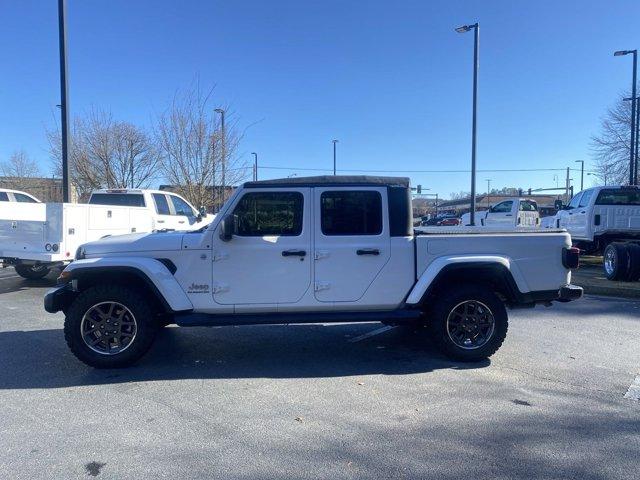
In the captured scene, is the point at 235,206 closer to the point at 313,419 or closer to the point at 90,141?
the point at 313,419

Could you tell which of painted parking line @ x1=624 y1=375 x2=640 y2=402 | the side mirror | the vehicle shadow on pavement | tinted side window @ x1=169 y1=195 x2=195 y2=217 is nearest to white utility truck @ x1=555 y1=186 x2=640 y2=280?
painted parking line @ x1=624 y1=375 x2=640 y2=402

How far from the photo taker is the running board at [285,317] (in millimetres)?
5188

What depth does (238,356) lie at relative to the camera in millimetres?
5762

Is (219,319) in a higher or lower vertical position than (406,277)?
lower

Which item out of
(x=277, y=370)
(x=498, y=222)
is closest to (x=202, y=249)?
(x=277, y=370)

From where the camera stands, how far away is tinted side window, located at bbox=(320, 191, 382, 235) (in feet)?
17.7

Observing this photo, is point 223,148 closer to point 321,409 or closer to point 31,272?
point 31,272

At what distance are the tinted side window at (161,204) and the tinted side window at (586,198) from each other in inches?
425

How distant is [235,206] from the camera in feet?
17.4

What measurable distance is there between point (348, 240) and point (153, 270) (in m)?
2.03

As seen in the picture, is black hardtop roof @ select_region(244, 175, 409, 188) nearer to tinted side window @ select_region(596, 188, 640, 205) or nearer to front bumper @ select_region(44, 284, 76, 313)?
front bumper @ select_region(44, 284, 76, 313)

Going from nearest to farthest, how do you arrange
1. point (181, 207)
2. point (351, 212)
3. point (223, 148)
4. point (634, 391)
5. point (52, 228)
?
point (634, 391) < point (351, 212) < point (52, 228) < point (181, 207) < point (223, 148)

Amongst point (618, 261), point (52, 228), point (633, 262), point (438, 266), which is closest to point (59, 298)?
point (438, 266)

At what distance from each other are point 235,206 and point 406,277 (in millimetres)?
1976
